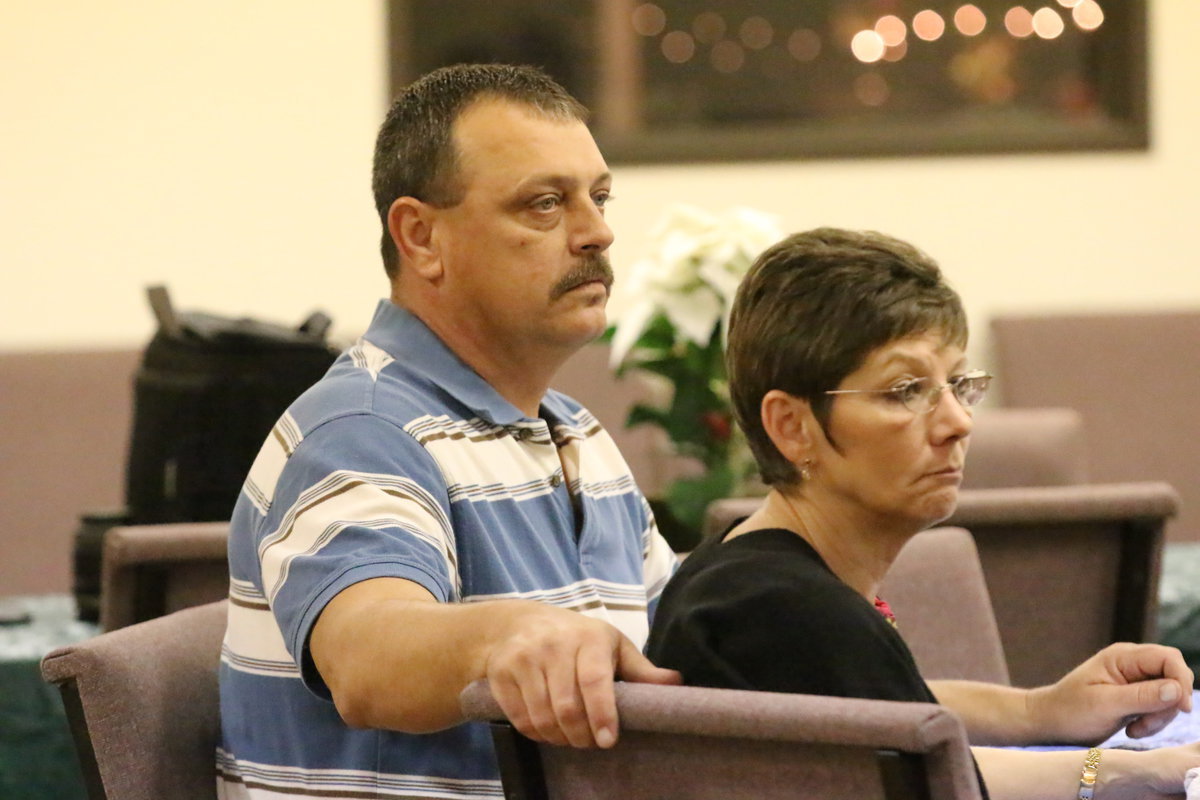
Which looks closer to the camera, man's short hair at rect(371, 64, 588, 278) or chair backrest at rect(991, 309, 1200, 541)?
man's short hair at rect(371, 64, 588, 278)

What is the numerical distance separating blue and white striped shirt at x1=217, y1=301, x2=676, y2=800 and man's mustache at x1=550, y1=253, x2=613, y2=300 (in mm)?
119

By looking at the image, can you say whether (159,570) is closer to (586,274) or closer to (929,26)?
(586,274)

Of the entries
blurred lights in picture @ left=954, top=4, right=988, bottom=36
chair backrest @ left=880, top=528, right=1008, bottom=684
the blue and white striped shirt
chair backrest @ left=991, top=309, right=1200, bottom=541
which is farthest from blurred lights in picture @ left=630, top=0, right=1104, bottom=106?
the blue and white striped shirt

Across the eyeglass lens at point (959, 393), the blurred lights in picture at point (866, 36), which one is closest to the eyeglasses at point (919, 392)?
the eyeglass lens at point (959, 393)

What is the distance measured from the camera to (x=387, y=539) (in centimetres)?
118

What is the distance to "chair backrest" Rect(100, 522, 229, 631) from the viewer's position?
2.03 metres

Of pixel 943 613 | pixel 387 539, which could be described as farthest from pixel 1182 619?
pixel 387 539

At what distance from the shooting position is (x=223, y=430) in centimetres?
234

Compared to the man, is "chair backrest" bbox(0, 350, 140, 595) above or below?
below

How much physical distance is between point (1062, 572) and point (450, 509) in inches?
53.7

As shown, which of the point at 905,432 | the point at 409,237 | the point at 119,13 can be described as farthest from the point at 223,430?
the point at 119,13

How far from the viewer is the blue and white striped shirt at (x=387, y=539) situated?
1.20 meters

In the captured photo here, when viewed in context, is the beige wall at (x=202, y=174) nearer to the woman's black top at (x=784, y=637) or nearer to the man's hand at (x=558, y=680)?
the woman's black top at (x=784, y=637)

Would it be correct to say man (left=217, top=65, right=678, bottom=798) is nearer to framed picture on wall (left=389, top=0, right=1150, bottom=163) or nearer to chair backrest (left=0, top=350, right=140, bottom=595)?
chair backrest (left=0, top=350, right=140, bottom=595)
